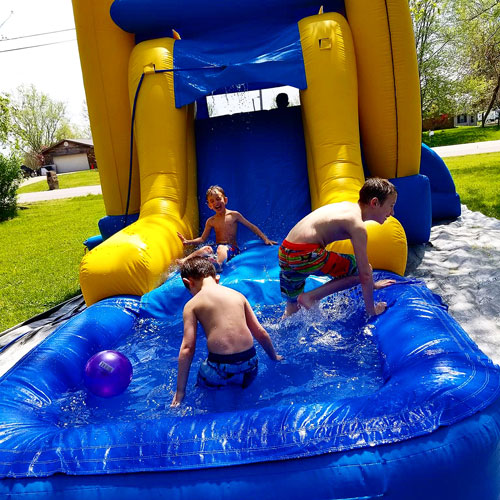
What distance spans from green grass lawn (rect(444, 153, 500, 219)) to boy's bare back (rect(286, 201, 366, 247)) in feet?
14.8

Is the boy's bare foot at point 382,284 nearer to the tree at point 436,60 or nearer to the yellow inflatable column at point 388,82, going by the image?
the yellow inflatable column at point 388,82

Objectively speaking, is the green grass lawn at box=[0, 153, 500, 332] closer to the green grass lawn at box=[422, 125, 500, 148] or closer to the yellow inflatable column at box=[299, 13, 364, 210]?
the yellow inflatable column at box=[299, 13, 364, 210]

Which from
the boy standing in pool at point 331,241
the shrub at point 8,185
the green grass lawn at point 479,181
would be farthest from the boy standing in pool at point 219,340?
the shrub at point 8,185

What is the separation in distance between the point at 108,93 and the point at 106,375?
4.08 meters

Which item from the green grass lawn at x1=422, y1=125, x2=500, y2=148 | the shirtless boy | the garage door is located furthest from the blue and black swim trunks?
the garage door

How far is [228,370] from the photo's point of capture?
256cm

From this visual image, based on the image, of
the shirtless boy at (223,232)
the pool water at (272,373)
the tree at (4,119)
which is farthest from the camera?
the tree at (4,119)

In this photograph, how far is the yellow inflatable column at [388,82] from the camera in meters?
5.23

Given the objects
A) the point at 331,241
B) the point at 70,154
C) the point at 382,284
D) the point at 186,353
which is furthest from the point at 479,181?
the point at 70,154

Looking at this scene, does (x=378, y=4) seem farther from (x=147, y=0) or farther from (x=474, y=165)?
(x=474, y=165)

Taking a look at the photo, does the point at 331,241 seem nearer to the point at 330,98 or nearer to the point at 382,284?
the point at 382,284

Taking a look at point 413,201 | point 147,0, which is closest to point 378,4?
point 413,201

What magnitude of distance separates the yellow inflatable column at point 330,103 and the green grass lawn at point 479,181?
2.90m

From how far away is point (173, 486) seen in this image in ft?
6.28
